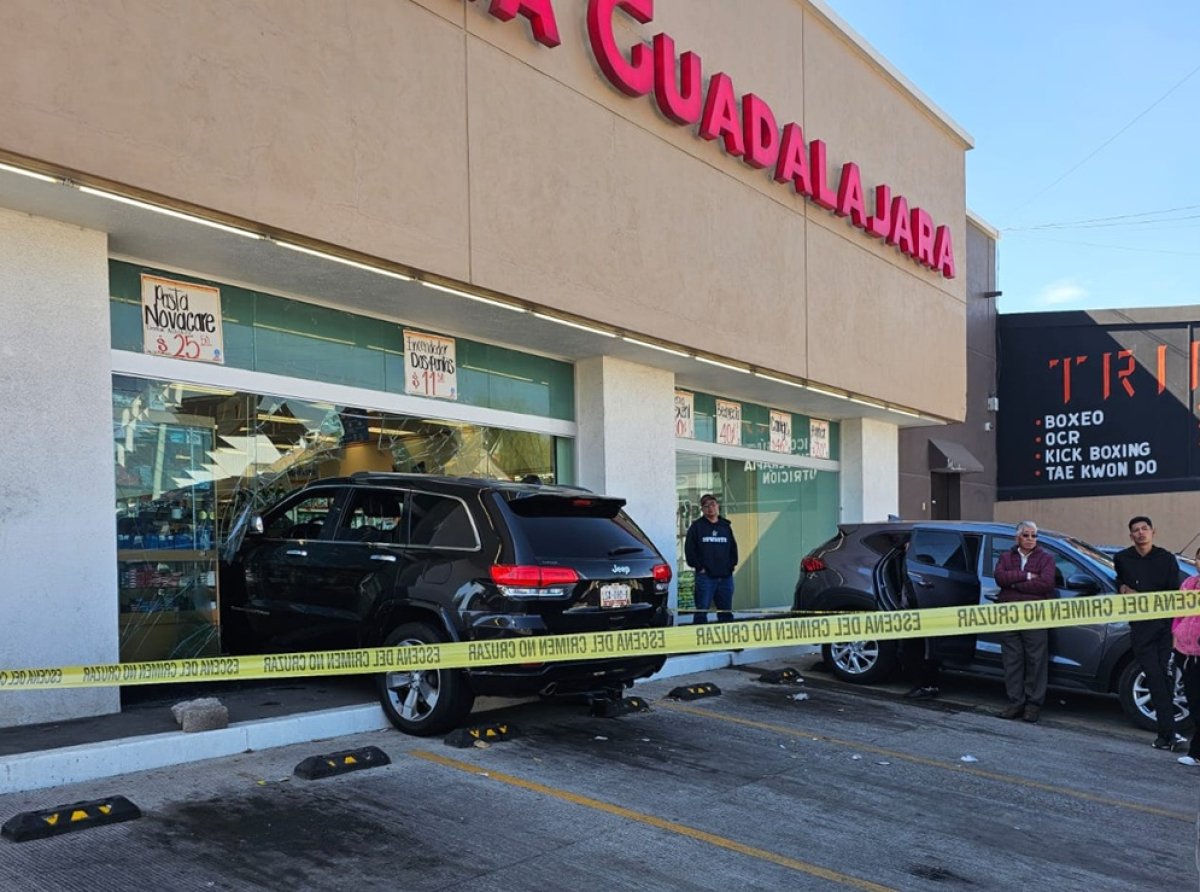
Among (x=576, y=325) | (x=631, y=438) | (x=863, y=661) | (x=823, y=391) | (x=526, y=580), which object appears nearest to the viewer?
(x=526, y=580)

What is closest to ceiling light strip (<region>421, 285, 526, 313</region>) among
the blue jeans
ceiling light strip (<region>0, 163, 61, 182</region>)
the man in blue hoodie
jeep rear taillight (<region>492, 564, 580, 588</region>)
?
ceiling light strip (<region>0, 163, 61, 182</region>)

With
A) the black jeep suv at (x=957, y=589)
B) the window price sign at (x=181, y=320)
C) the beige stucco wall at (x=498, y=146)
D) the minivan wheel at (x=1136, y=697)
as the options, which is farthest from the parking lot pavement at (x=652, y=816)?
the beige stucco wall at (x=498, y=146)

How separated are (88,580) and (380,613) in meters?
2.06

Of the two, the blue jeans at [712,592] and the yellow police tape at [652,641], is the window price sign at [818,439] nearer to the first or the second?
the blue jeans at [712,592]

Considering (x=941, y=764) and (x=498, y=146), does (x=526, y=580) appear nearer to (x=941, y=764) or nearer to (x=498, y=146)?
(x=941, y=764)

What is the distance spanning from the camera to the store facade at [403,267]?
21.8 feet

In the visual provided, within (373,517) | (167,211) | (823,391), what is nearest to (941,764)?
(373,517)

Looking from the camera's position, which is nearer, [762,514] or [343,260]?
[343,260]

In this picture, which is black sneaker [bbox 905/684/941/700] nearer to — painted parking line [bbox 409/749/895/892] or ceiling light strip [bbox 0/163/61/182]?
painted parking line [bbox 409/749/895/892]

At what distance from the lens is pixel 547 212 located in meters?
9.48

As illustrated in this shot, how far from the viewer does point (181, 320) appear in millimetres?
8188

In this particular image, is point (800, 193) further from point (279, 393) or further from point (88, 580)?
point (88, 580)

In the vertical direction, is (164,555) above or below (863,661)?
above

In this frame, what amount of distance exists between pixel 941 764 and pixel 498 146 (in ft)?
20.7
